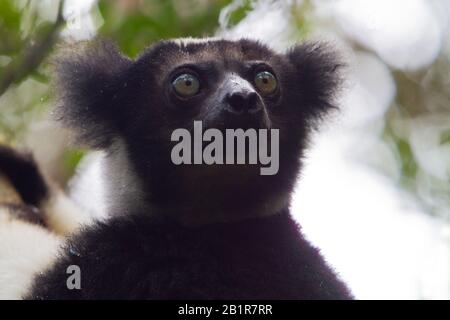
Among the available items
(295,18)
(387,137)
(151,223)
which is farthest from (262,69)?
(387,137)

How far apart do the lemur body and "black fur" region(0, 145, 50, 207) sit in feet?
2.40

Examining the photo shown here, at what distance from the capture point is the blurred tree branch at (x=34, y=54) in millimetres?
3447

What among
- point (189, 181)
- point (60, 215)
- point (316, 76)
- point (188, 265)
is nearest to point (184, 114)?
point (189, 181)

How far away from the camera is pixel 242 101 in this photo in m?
2.68

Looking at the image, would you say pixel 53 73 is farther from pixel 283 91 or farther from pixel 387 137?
pixel 387 137

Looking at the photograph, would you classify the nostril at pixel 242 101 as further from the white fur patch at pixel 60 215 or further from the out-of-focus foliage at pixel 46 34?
the white fur patch at pixel 60 215


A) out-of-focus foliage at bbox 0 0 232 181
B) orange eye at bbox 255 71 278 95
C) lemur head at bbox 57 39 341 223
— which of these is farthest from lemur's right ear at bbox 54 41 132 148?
orange eye at bbox 255 71 278 95

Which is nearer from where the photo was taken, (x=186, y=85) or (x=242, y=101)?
(x=242, y=101)

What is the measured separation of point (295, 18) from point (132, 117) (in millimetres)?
1727

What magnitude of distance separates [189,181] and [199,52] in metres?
0.51

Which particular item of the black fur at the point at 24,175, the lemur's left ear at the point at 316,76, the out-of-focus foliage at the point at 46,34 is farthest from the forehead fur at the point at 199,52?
the black fur at the point at 24,175

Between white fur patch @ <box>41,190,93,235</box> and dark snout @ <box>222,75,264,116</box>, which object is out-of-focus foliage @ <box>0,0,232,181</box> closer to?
white fur patch @ <box>41,190,93,235</box>

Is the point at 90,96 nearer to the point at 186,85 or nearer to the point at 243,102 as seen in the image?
the point at 186,85
